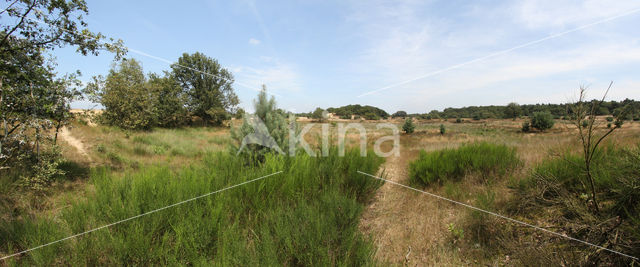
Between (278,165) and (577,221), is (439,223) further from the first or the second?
(278,165)

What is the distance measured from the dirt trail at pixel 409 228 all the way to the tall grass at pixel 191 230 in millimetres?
633

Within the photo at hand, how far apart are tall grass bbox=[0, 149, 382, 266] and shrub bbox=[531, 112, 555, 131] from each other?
24.3 metres

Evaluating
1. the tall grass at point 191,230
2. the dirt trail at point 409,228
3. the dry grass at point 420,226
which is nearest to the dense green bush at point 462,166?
the dry grass at point 420,226

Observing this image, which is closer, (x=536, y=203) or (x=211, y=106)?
(x=536, y=203)

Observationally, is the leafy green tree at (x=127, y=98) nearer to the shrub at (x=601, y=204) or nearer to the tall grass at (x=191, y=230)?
the tall grass at (x=191, y=230)

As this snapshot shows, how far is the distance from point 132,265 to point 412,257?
323 centimetres

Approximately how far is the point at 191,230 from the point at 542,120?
86.9 feet

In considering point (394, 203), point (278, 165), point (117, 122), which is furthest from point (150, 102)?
point (394, 203)

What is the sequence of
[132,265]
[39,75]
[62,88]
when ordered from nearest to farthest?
[132,265] → [39,75] → [62,88]

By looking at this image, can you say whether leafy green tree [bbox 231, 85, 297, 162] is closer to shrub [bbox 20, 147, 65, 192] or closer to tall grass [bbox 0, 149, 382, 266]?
tall grass [bbox 0, 149, 382, 266]

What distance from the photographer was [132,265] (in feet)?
6.63

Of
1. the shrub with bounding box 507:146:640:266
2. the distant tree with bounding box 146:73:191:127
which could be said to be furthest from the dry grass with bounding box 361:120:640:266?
the distant tree with bounding box 146:73:191:127

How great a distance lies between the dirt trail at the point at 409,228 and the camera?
110 inches

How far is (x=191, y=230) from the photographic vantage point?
230 centimetres
